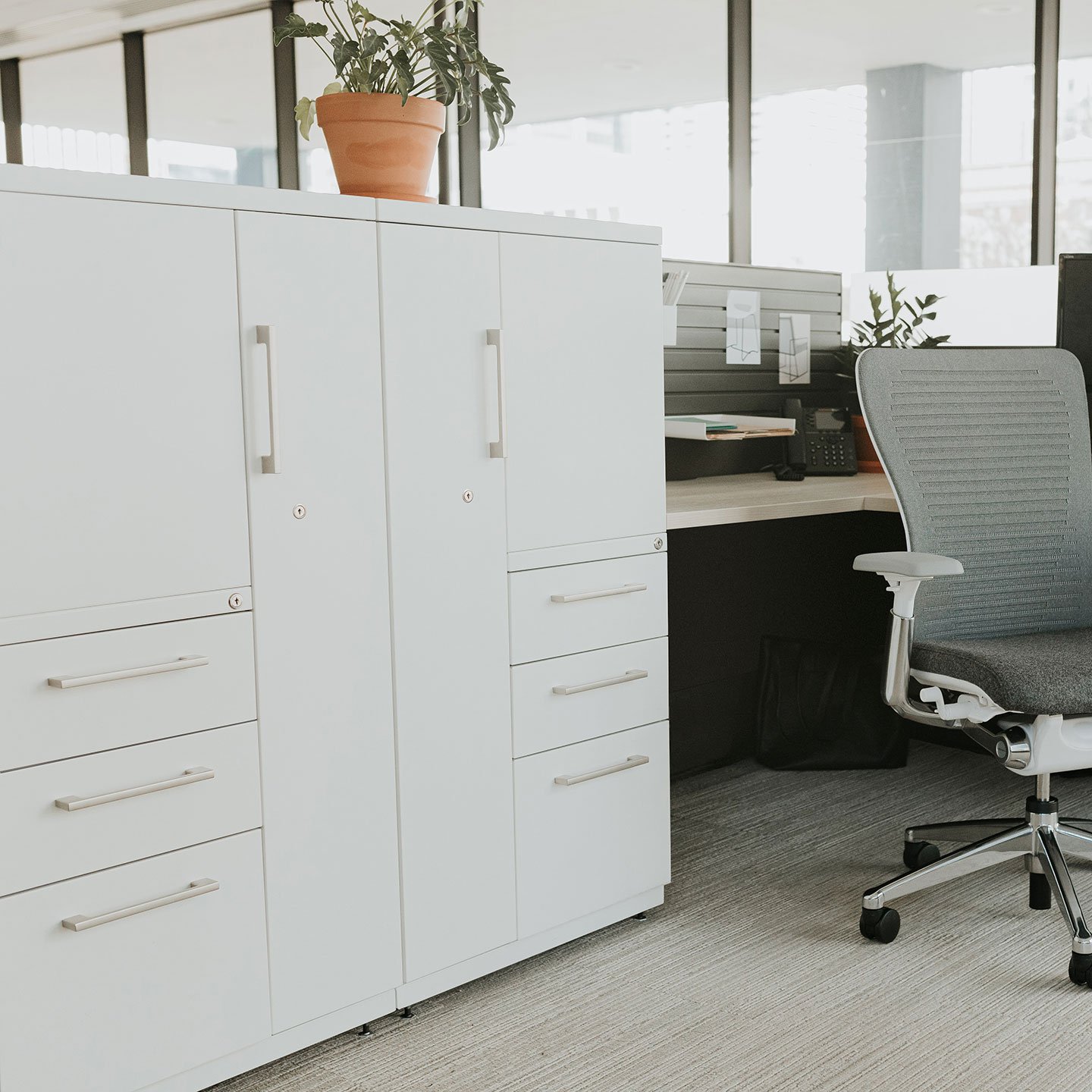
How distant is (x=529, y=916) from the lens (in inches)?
79.4

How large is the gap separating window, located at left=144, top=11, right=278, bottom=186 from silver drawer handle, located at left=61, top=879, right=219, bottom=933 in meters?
4.13

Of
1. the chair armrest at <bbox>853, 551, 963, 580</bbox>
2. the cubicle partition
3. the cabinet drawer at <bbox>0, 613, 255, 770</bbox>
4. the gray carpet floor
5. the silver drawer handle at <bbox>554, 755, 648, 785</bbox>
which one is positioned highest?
the cubicle partition

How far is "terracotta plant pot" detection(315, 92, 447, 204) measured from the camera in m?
1.86

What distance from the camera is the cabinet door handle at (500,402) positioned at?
1.89 meters

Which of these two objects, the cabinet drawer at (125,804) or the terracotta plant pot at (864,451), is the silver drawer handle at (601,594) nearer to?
the cabinet drawer at (125,804)

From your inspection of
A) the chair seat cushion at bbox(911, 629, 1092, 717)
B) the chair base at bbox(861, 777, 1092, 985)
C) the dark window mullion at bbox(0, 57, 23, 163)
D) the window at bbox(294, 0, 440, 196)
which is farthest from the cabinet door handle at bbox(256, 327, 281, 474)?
the dark window mullion at bbox(0, 57, 23, 163)

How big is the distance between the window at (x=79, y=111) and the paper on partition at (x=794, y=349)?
361 cm

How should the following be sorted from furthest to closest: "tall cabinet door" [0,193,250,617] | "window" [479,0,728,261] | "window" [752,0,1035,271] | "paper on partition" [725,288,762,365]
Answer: "window" [479,0,728,261] → "window" [752,0,1035,271] → "paper on partition" [725,288,762,365] → "tall cabinet door" [0,193,250,617]

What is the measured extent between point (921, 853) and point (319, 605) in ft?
4.28

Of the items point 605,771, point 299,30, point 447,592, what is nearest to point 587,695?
point 605,771

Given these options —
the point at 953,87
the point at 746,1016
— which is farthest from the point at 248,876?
the point at 953,87

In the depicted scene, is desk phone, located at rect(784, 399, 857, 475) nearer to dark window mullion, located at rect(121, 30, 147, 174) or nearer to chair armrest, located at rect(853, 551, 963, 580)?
chair armrest, located at rect(853, 551, 963, 580)

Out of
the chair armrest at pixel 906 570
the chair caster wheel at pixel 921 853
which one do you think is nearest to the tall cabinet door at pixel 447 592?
the chair armrest at pixel 906 570

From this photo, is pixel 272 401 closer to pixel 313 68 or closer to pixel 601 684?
pixel 601 684
